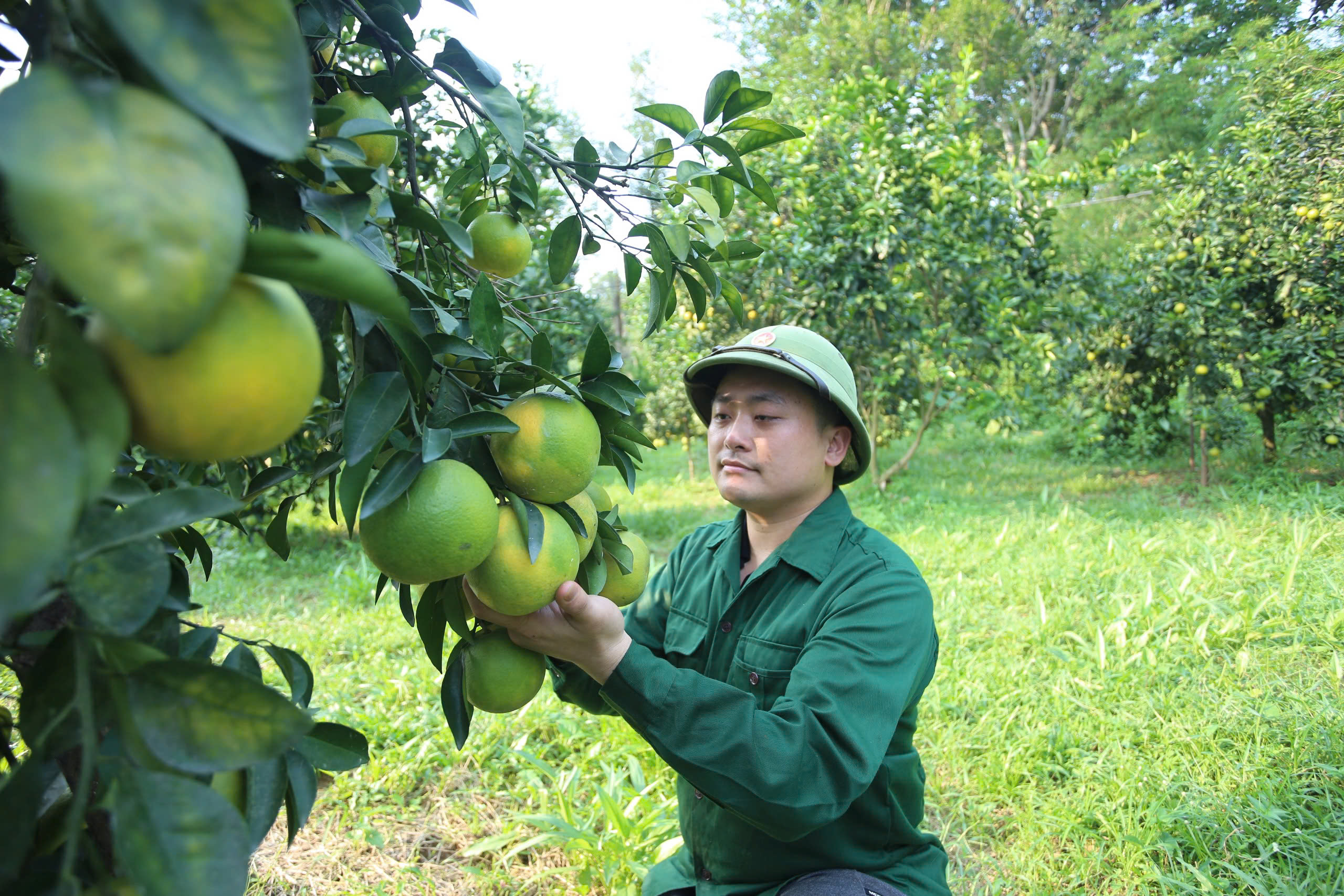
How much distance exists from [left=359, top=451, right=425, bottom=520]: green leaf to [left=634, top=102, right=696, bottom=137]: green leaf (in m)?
0.58

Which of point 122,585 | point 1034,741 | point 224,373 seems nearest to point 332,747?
point 122,585

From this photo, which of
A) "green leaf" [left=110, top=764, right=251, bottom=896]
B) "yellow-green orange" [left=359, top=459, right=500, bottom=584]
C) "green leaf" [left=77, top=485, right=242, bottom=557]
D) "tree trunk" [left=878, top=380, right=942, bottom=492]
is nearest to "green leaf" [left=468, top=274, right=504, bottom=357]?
"yellow-green orange" [left=359, top=459, right=500, bottom=584]

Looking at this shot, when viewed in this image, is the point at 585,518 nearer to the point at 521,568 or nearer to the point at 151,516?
the point at 521,568

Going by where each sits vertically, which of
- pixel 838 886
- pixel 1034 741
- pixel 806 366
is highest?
pixel 806 366

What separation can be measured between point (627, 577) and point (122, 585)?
28.1 inches

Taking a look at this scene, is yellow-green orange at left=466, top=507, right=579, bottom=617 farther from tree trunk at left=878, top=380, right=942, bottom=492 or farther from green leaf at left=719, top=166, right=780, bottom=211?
tree trunk at left=878, top=380, right=942, bottom=492

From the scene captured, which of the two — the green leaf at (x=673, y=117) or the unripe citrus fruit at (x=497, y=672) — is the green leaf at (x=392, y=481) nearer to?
the unripe citrus fruit at (x=497, y=672)

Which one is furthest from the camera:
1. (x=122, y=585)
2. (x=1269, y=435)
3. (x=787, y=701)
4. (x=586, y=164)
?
(x=1269, y=435)

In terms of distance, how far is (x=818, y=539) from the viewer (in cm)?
152

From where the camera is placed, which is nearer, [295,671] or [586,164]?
[295,671]

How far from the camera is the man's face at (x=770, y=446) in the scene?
1522 millimetres

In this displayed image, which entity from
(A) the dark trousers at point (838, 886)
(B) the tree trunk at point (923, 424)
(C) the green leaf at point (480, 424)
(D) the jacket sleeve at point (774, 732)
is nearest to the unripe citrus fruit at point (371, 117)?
(C) the green leaf at point (480, 424)

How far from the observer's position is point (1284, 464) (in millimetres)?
5488

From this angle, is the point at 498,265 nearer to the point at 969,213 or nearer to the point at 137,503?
the point at 137,503
